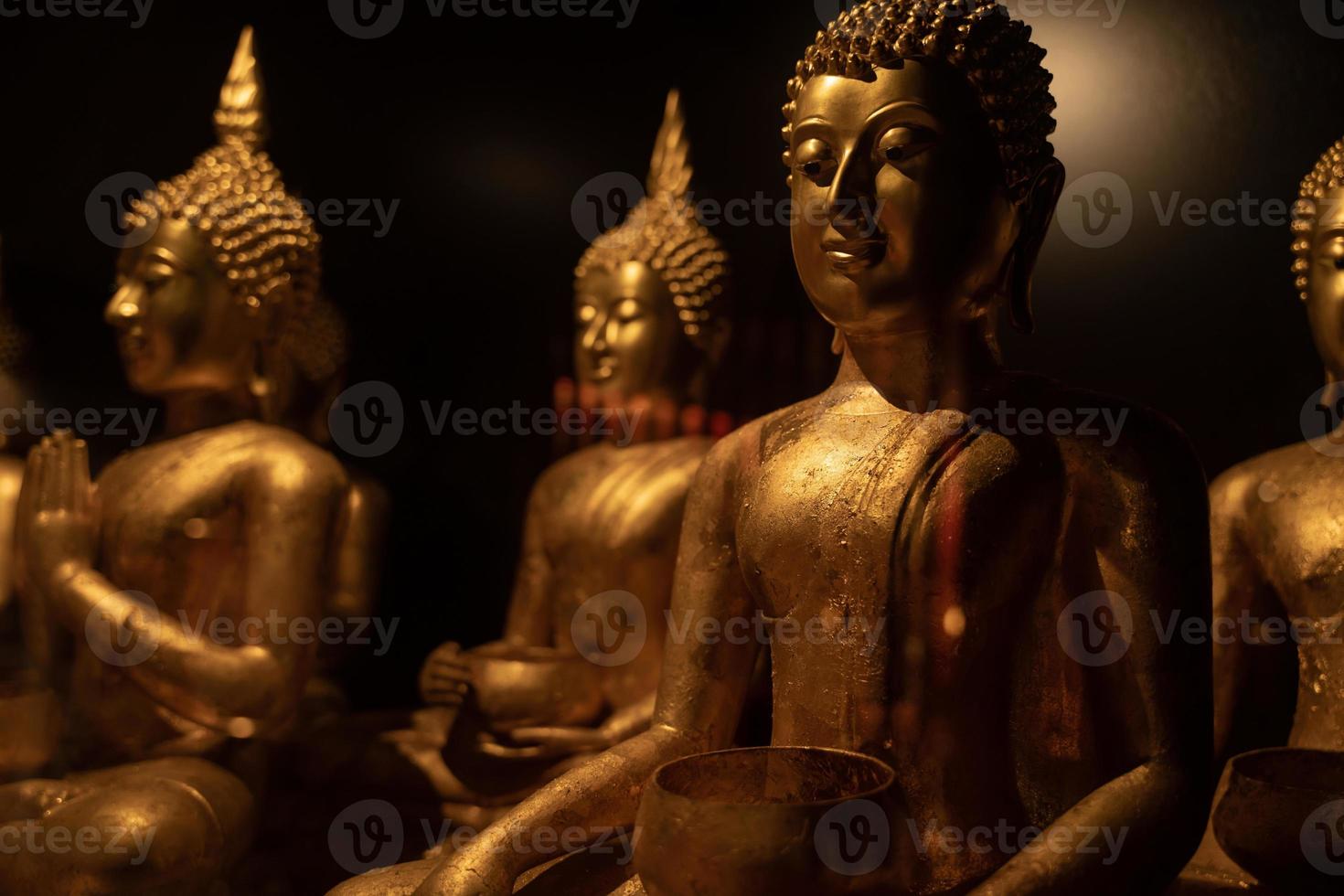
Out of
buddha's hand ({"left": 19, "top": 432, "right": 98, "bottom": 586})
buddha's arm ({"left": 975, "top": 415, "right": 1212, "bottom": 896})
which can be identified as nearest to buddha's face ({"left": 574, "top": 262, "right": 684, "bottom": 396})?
buddha's hand ({"left": 19, "top": 432, "right": 98, "bottom": 586})

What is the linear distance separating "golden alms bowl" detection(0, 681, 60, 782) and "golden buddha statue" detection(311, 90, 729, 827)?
2.32 feet

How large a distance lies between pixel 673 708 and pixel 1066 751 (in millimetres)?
570

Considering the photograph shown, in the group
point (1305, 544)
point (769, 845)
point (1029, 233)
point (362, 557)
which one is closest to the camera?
point (769, 845)

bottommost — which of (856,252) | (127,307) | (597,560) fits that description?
(597,560)

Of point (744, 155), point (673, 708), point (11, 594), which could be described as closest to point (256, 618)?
point (11, 594)

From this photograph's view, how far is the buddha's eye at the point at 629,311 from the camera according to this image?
3.58 m

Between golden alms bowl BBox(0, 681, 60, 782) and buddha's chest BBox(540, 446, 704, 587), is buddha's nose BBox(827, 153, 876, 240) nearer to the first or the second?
buddha's chest BBox(540, 446, 704, 587)

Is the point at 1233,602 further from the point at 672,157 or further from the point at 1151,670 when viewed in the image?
the point at 672,157

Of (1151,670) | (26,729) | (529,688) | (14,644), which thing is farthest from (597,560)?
(1151,670)

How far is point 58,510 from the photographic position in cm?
312

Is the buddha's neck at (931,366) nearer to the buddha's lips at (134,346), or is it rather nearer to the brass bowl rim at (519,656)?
the brass bowl rim at (519,656)

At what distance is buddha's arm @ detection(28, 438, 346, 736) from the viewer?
2961 mm

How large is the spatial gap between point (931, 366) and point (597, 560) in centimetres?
163

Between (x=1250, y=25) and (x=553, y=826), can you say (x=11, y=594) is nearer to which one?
(x=553, y=826)
